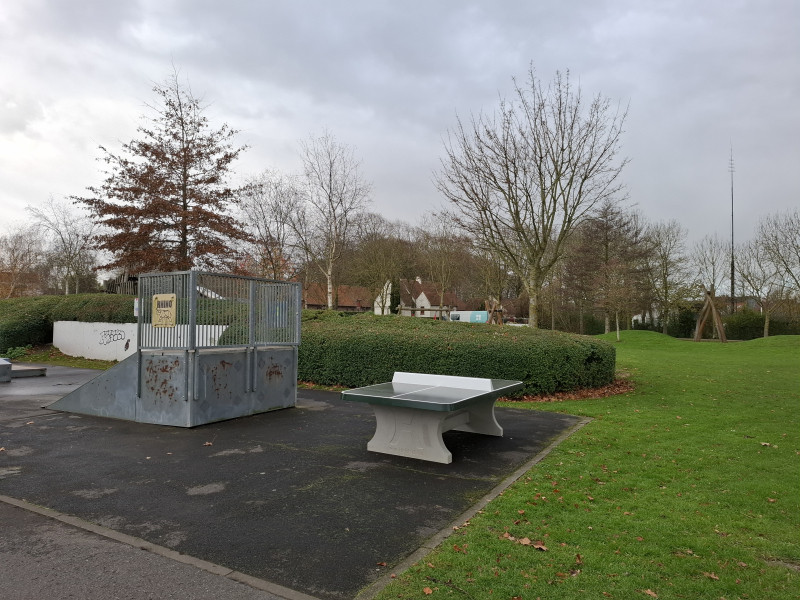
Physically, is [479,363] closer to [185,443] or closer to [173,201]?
[185,443]

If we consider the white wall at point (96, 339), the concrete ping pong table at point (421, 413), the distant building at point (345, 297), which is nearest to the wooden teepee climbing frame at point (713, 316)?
the concrete ping pong table at point (421, 413)

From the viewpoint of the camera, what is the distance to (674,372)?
53.2 feet

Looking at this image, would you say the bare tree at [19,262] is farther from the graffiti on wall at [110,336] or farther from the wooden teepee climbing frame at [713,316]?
the wooden teepee climbing frame at [713,316]

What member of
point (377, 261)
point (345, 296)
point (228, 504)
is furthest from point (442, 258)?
point (228, 504)

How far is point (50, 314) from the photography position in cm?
2223

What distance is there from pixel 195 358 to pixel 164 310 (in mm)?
957

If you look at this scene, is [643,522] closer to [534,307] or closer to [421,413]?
[421,413]

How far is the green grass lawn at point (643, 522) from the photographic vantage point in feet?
10.7

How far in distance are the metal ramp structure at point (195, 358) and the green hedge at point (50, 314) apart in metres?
11.9

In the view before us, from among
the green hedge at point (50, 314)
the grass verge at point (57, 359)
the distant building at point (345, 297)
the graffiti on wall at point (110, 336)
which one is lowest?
the grass verge at point (57, 359)

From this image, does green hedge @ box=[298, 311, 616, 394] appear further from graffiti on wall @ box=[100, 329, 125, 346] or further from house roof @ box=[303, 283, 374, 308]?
house roof @ box=[303, 283, 374, 308]

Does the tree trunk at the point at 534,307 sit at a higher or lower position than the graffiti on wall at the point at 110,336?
higher

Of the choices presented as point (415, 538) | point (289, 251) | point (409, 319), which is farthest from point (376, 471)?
point (289, 251)

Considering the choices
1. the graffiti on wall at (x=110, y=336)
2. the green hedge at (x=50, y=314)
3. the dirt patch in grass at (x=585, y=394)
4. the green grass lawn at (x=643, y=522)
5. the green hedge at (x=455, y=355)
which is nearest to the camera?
the green grass lawn at (x=643, y=522)
